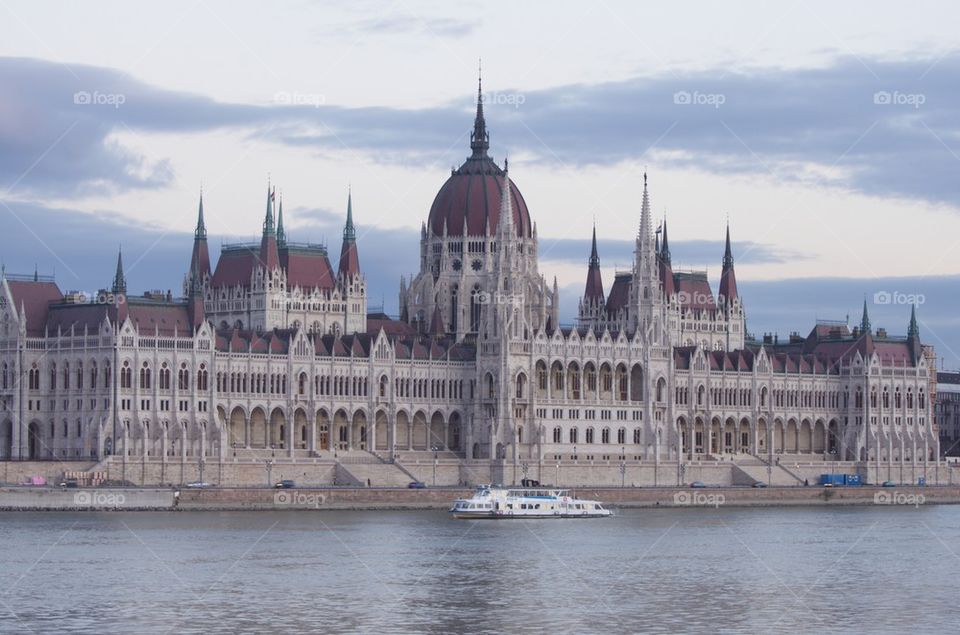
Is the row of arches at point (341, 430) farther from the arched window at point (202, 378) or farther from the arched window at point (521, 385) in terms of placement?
the arched window at point (521, 385)

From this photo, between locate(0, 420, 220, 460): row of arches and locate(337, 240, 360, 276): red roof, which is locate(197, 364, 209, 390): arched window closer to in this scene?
locate(0, 420, 220, 460): row of arches

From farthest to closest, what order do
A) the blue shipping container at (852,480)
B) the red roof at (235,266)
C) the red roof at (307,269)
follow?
the blue shipping container at (852,480) < the red roof at (307,269) < the red roof at (235,266)

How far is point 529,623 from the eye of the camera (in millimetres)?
80500

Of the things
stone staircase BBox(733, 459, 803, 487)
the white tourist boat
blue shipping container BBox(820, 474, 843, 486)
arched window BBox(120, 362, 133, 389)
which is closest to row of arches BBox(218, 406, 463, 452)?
arched window BBox(120, 362, 133, 389)

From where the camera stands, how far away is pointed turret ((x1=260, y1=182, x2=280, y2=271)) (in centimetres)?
17475

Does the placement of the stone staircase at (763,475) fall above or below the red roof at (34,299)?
below

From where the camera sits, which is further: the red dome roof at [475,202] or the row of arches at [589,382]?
the red dome roof at [475,202]

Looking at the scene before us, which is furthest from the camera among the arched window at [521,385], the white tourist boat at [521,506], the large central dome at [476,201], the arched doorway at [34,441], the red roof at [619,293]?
the red roof at [619,293]

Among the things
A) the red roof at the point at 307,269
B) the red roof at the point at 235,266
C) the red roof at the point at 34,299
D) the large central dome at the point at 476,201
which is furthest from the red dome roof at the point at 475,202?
the red roof at the point at 34,299

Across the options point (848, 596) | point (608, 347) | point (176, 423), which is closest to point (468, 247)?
point (608, 347)

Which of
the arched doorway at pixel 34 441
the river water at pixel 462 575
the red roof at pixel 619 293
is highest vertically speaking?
the red roof at pixel 619 293

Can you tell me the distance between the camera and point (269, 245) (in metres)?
175

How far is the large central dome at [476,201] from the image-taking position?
18862 cm

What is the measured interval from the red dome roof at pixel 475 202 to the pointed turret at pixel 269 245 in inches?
709
